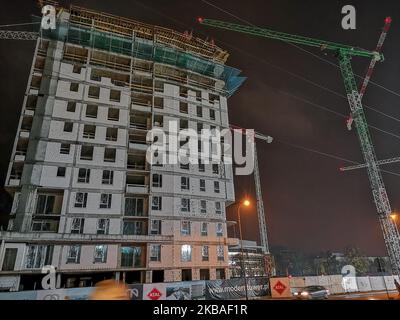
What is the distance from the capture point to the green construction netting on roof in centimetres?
4210

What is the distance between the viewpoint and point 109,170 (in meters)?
37.5

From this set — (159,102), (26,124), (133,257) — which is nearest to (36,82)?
(26,124)

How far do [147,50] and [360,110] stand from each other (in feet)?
146

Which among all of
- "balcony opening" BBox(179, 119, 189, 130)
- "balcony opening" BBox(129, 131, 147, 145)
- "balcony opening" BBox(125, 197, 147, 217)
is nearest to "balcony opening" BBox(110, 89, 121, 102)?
"balcony opening" BBox(129, 131, 147, 145)

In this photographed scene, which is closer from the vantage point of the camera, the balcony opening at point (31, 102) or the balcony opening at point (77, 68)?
the balcony opening at point (31, 102)

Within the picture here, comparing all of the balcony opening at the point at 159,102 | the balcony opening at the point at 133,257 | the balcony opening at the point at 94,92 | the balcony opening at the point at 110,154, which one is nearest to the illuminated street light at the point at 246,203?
the balcony opening at the point at 133,257

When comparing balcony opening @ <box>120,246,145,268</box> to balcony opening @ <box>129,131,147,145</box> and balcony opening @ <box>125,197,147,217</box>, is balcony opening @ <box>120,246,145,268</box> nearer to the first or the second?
balcony opening @ <box>125,197,147,217</box>

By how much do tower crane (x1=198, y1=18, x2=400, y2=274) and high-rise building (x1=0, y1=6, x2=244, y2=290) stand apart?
927 inches

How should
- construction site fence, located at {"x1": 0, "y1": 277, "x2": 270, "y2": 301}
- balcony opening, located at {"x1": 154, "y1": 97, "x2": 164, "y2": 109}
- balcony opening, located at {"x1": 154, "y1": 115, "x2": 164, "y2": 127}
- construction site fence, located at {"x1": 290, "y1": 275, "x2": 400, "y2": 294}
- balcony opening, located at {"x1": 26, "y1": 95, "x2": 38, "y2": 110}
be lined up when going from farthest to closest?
balcony opening, located at {"x1": 154, "y1": 97, "x2": 164, "y2": 109} < balcony opening, located at {"x1": 154, "y1": 115, "x2": 164, "y2": 127} < balcony opening, located at {"x1": 26, "y1": 95, "x2": 38, "y2": 110} < construction site fence, located at {"x1": 290, "y1": 275, "x2": 400, "y2": 294} < construction site fence, located at {"x1": 0, "y1": 277, "x2": 270, "y2": 301}

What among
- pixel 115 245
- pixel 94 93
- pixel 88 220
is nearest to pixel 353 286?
pixel 115 245

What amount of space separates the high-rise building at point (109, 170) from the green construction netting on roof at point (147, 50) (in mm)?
180

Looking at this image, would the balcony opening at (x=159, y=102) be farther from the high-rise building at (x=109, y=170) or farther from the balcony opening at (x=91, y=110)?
the balcony opening at (x=91, y=110)

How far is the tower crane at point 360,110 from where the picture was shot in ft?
153

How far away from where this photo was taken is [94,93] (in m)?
41.7
